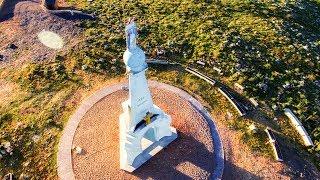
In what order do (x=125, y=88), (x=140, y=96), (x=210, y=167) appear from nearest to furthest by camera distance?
(x=140, y=96)
(x=210, y=167)
(x=125, y=88)

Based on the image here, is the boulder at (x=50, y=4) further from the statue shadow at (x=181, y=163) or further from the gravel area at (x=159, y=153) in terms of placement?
the statue shadow at (x=181, y=163)

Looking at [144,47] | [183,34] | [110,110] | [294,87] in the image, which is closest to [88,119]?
[110,110]

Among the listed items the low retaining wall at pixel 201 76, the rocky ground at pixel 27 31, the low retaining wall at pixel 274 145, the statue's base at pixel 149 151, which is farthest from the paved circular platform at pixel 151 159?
the rocky ground at pixel 27 31

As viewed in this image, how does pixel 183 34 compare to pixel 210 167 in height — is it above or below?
above

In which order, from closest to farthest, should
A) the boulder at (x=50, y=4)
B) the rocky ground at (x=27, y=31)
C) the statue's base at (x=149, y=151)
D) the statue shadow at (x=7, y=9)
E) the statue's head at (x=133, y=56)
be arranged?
the statue's head at (x=133, y=56)
the statue's base at (x=149, y=151)
the rocky ground at (x=27, y=31)
the statue shadow at (x=7, y=9)
the boulder at (x=50, y=4)

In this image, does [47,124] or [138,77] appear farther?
[47,124]

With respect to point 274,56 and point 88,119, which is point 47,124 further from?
point 274,56

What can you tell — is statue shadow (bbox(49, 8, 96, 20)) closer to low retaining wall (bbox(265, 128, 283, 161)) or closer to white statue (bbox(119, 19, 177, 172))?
white statue (bbox(119, 19, 177, 172))
